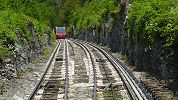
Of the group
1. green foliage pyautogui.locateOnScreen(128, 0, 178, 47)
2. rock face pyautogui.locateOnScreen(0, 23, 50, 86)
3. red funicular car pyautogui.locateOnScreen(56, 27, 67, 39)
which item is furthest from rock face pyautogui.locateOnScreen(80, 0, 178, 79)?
red funicular car pyautogui.locateOnScreen(56, 27, 67, 39)

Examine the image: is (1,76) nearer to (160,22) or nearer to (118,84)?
(118,84)

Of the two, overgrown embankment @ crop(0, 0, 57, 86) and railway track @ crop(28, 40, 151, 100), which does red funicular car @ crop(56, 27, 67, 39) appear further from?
railway track @ crop(28, 40, 151, 100)

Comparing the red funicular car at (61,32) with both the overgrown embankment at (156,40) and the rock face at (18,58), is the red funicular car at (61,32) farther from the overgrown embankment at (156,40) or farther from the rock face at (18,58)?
the overgrown embankment at (156,40)

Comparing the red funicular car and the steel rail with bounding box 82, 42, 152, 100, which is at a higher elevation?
the steel rail with bounding box 82, 42, 152, 100

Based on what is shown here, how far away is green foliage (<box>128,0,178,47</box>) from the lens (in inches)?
617

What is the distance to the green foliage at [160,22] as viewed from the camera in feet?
51.4

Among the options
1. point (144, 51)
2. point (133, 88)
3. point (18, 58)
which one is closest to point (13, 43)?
point (18, 58)

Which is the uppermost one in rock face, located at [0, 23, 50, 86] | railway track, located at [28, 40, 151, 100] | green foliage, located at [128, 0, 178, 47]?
green foliage, located at [128, 0, 178, 47]

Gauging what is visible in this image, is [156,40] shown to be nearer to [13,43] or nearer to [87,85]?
[87,85]

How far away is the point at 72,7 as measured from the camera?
118m

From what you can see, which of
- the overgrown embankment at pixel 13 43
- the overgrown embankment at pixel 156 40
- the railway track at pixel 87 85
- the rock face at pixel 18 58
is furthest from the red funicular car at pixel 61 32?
the railway track at pixel 87 85

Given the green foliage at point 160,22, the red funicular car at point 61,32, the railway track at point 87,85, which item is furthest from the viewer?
the red funicular car at point 61,32

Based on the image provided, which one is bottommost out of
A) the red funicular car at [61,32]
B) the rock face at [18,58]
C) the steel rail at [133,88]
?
the red funicular car at [61,32]

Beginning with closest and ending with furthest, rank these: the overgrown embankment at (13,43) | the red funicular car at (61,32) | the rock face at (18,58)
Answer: the rock face at (18,58)
the overgrown embankment at (13,43)
the red funicular car at (61,32)
